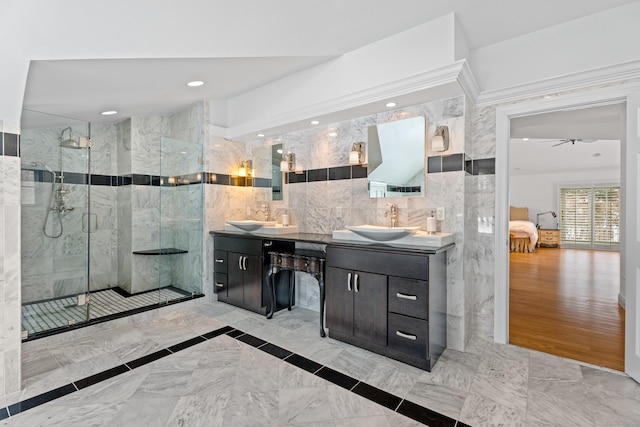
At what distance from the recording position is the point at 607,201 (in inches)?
342

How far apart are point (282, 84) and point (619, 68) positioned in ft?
9.34

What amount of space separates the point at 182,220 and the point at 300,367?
2.51 metres

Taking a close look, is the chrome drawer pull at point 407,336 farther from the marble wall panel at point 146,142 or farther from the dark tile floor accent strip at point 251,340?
the marble wall panel at point 146,142

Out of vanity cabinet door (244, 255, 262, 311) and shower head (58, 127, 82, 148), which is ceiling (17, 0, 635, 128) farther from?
vanity cabinet door (244, 255, 262, 311)

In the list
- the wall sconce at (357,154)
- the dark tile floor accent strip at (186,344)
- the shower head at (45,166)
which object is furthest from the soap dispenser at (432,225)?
the shower head at (45,166)

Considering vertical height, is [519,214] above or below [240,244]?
above

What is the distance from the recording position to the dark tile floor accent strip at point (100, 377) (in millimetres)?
2174

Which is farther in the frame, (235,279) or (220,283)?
(220,283)

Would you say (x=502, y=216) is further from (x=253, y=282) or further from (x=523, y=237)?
(x=523, y=237)

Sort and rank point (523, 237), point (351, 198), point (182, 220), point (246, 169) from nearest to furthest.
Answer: point (351, 198) < point (182, 220) < point (246, 169) < point (523, 237)

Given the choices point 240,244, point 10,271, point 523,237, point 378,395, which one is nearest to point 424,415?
point 378,395

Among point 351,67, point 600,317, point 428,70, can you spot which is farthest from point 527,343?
point 351,67

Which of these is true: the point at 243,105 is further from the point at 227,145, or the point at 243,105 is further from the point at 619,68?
the point at 619,68

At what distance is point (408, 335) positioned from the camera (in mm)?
2393
